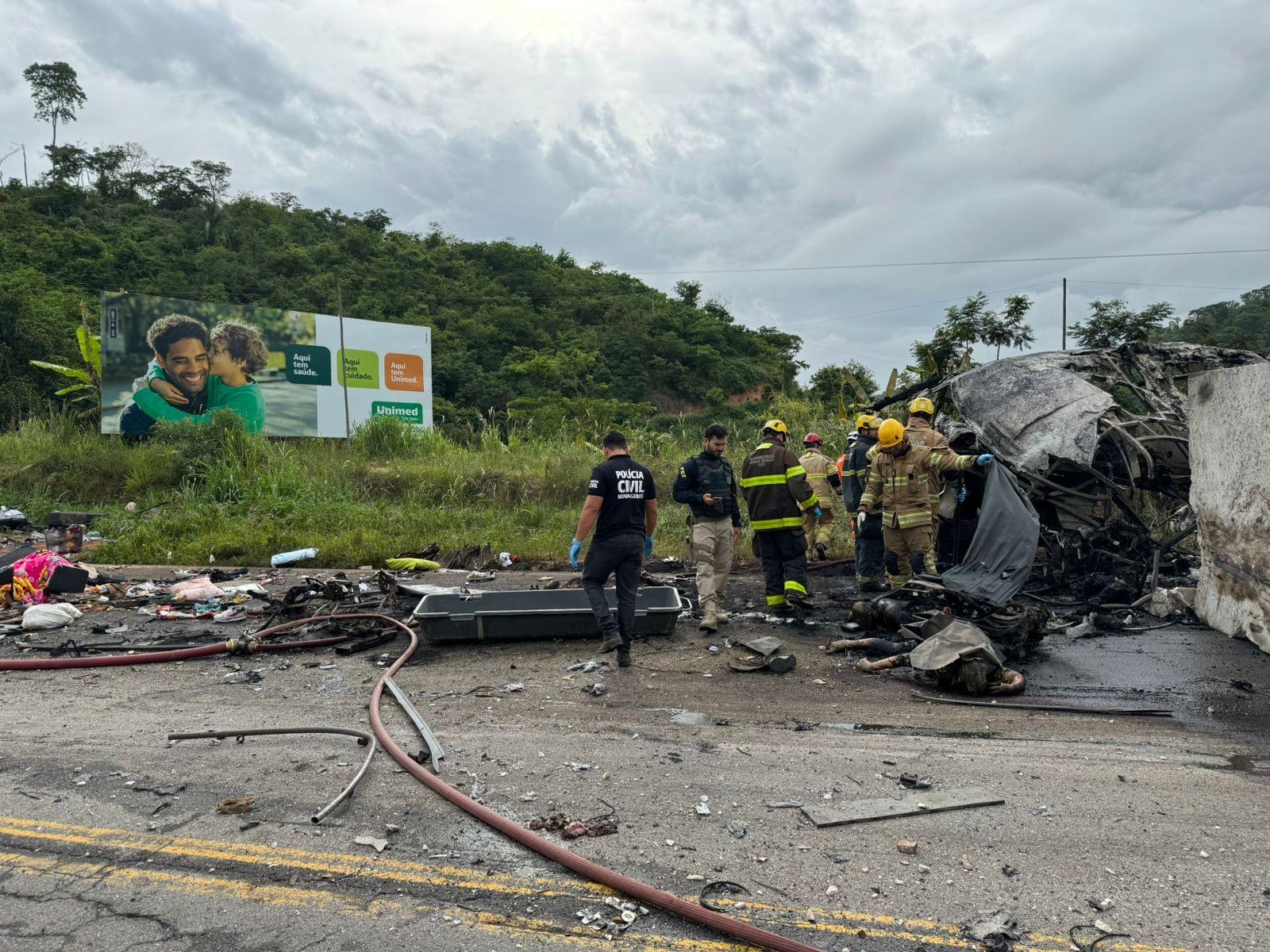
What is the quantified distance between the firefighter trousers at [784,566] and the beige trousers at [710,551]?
42 cm

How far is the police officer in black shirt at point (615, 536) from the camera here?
627 centimetres

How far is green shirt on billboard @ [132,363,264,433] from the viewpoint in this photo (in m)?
21.5

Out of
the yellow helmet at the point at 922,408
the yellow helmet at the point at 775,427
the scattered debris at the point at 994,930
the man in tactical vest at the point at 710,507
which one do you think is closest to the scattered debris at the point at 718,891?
→ the scattered debris at the point at 994,930

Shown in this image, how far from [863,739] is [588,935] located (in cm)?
231

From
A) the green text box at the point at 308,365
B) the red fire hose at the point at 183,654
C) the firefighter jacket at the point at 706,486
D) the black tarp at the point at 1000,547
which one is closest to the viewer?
the red fire hose at the point at 183,654

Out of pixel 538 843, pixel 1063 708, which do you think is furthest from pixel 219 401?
pixel 1063 708

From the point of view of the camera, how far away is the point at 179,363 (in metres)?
22.2

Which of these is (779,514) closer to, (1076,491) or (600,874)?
(1076,491)

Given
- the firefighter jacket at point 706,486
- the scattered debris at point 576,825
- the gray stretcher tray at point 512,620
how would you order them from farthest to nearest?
the firefighter jacket at point 706,486 → the gray stretcher tray at point 512,620 → the scattered debris at point 576,825

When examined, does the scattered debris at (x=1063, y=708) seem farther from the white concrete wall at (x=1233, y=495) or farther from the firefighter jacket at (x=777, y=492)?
the firefighter jacket at (x=777, y=492)

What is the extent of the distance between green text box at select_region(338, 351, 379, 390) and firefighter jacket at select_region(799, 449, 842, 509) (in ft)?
61.6

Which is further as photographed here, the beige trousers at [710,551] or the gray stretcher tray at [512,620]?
the beige trousers at [710,551]

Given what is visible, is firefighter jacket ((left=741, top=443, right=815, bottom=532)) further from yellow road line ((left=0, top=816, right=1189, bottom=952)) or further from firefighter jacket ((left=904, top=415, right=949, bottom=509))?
yellow road line ((left=0, top=816, right=1189, bottom=952))

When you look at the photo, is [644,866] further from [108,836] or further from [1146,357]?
[1146,357]
